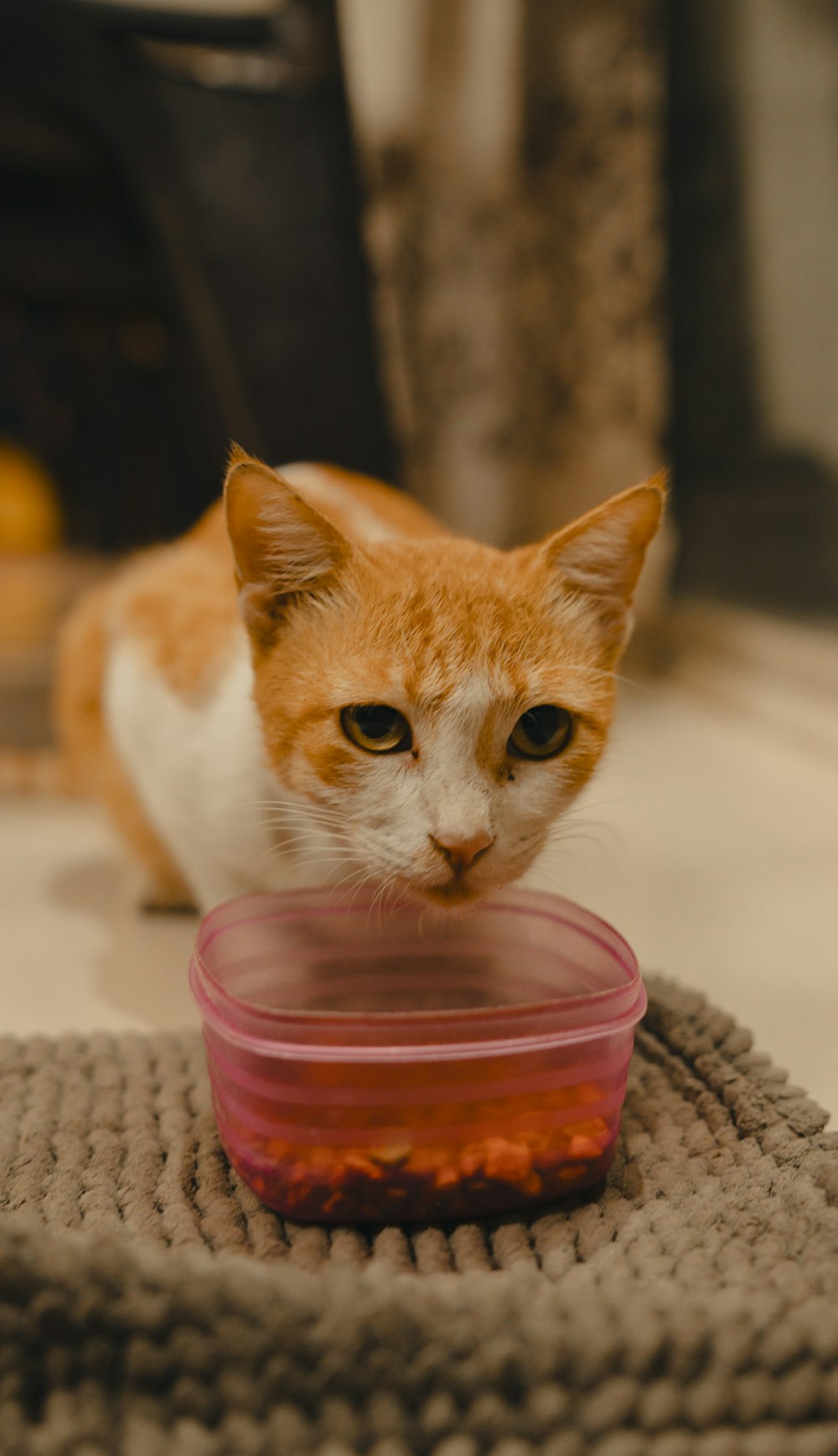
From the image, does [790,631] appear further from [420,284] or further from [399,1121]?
[399,1121]

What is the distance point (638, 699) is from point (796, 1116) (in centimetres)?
162

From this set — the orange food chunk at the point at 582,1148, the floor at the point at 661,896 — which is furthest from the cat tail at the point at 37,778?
the orange food chunk at the point at 582,1148

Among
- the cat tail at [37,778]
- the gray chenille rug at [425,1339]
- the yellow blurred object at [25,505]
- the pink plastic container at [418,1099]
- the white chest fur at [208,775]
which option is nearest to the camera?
the gray chenille rug at [425,1339]

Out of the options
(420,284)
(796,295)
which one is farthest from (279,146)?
(796,295)

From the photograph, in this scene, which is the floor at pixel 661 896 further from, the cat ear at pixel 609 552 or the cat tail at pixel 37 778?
the cat ear at pixel 609 552

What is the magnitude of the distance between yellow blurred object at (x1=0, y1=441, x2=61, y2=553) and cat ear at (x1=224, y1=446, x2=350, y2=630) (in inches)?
63.1

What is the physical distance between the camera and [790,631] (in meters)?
2.43

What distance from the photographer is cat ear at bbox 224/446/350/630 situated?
84cm

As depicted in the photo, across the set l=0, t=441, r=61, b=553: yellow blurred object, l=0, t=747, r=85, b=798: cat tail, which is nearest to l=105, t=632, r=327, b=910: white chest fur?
l=0, t=747, r=85, b=798: cat tail

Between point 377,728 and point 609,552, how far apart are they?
0.25 meters

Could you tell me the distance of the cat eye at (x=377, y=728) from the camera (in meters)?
0.83

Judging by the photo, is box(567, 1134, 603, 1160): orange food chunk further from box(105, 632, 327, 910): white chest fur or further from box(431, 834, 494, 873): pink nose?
box(105, 632, 327, 910): white chest fur

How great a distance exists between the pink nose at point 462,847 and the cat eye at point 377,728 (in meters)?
0.10

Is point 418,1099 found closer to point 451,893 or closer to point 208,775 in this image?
point 451,893
